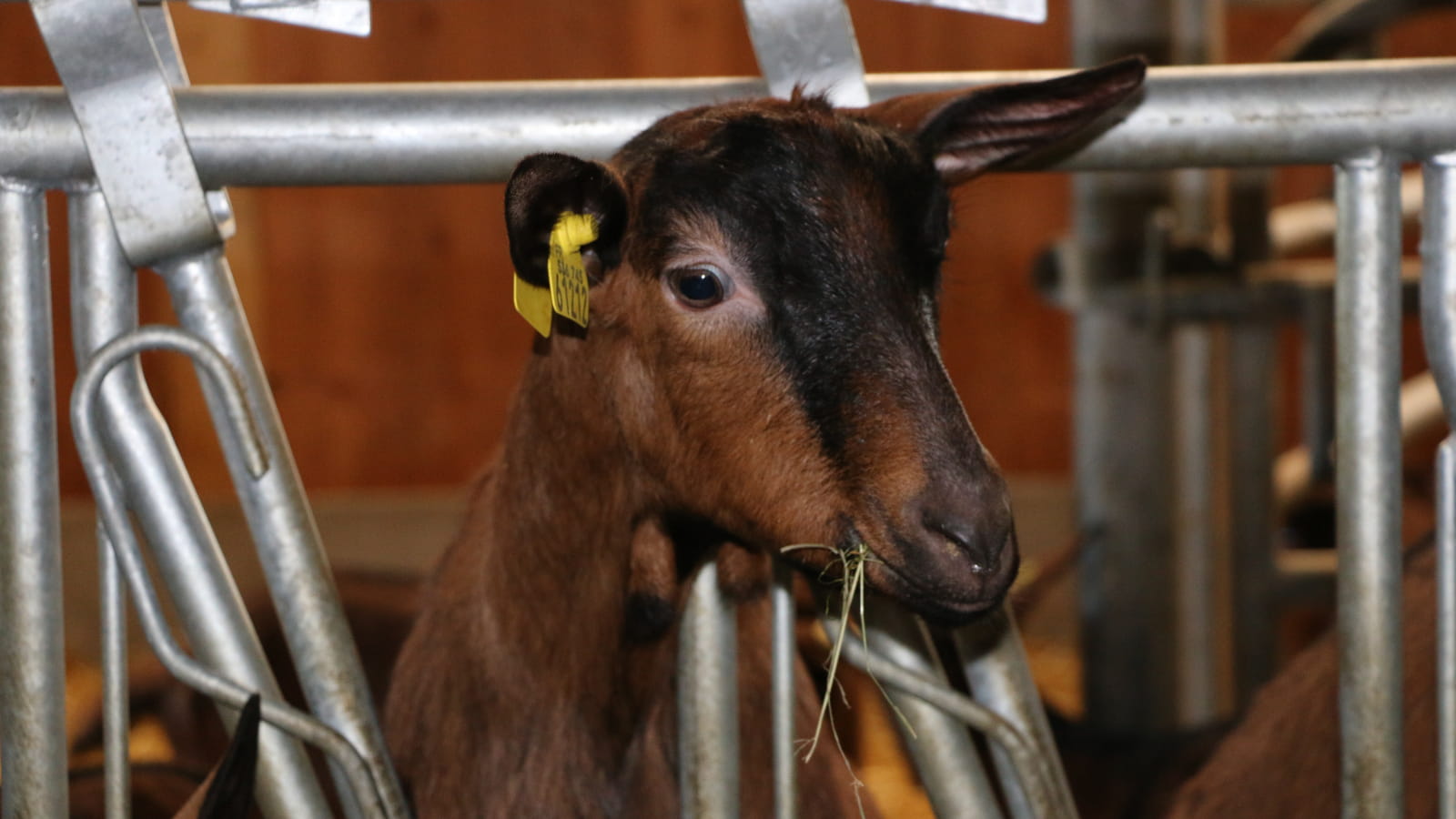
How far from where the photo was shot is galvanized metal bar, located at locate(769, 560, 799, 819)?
5.55 ft

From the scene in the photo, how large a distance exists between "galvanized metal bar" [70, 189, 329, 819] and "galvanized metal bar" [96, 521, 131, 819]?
0.06 m

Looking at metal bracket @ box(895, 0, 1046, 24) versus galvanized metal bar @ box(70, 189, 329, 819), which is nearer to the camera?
galvanized metal bar @ box(70, 189, 329, 819)

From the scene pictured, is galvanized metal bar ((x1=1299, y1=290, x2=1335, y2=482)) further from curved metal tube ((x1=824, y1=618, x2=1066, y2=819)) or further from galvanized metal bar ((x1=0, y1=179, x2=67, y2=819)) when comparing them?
galvanized metal bar ((x1=0, y1=179, x2=67, y2=819))

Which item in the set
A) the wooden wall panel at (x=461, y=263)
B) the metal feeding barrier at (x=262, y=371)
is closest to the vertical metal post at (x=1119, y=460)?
the metal feeding barrier at (x=262, y=371)

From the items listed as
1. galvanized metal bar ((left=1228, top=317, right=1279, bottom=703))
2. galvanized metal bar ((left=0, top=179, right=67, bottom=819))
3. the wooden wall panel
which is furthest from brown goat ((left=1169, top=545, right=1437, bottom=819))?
the wooden wall panel

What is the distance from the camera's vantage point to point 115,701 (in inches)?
63.3

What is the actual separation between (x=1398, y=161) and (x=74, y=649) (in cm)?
646

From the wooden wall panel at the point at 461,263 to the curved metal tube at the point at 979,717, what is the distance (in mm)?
5232

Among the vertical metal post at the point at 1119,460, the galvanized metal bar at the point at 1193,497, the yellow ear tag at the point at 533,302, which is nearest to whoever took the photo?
the yellow ear tag at the point at 533,302

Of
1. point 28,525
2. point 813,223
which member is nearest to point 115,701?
point 28,525

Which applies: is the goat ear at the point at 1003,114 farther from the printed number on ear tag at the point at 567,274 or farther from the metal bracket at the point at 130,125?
the metal bracket at the point at 130,125

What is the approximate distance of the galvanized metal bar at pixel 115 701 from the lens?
1606 mm

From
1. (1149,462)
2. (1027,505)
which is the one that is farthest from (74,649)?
(1149,462)

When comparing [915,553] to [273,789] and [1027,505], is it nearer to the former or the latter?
[273,789]
